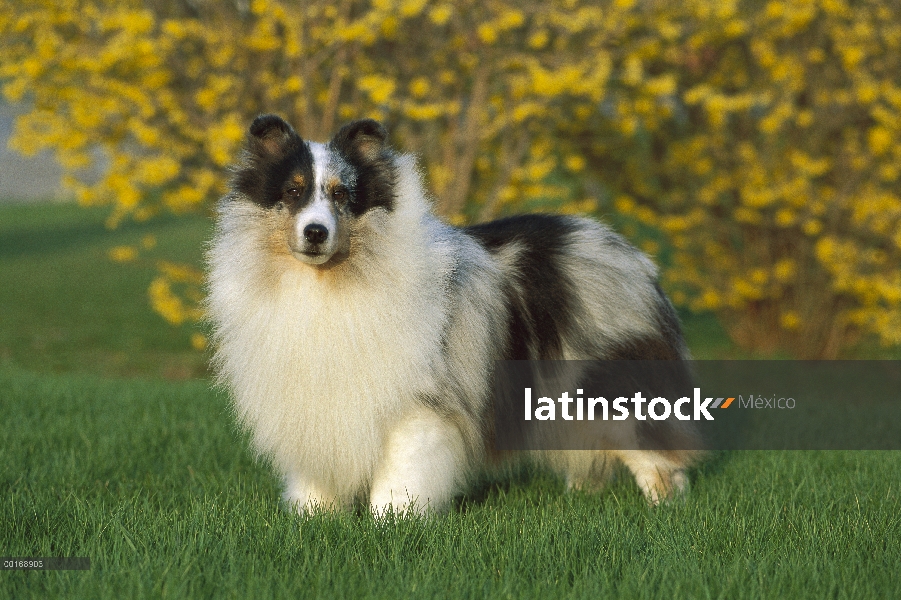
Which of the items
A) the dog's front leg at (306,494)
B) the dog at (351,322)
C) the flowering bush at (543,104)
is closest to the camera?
the dog at (351,322)

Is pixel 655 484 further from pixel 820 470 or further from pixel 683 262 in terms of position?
pixel 683 262

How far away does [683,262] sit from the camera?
10.7 meters

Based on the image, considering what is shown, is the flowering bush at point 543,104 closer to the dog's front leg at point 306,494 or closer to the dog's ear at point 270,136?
the dog's ear at point 270,136

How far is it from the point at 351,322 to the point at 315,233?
457 mm

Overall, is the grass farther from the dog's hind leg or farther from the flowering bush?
the flowering bush

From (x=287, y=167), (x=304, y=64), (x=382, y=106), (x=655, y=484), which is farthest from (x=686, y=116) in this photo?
(x=287, y=167)

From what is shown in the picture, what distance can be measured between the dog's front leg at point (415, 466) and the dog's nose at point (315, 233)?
869 millimetres

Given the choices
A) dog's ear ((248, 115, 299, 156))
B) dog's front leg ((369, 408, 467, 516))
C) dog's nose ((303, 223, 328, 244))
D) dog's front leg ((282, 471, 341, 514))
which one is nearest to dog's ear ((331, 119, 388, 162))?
dog's ear ((248, 115, 299, 156))

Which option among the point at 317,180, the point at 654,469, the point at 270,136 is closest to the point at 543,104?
A: the point at 654,469

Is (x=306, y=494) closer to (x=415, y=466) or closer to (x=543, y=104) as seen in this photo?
(x=415, y=466)

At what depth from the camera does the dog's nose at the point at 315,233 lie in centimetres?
344

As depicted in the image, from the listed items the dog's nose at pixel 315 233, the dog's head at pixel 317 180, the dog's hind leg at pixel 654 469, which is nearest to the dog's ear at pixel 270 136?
the dog's head at pixel 317 180

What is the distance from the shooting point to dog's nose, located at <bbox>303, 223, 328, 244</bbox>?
11.3 ft

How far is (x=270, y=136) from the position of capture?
12.6 feet
